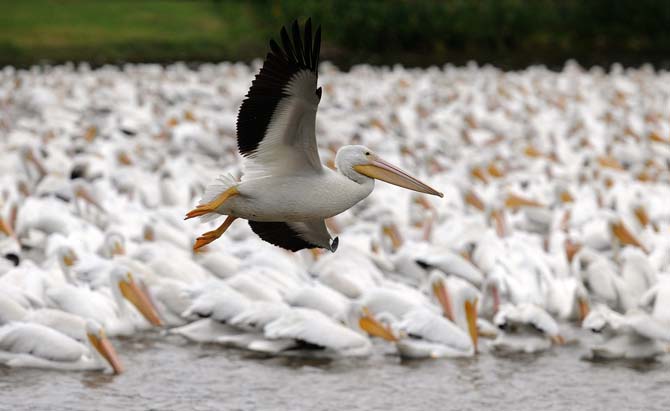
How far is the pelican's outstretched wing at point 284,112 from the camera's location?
467cm

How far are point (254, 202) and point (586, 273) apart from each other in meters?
4.22

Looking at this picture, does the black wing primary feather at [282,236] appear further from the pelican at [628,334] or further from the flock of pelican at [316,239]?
the pelican at [628,334]

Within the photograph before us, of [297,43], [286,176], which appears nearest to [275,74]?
[297,43]

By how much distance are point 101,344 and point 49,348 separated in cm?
27

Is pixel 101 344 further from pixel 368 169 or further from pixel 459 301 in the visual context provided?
pixel 368 169

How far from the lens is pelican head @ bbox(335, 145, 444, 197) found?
513 cm

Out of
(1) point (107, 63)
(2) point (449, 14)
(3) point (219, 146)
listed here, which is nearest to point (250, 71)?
(1) point (107, 63)

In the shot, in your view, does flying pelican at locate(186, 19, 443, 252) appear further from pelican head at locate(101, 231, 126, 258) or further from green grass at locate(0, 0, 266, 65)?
green grass at locate(0, 0, 266, 65)

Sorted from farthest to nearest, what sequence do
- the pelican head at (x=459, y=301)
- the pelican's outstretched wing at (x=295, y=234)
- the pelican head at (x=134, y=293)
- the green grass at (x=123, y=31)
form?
1. the green grass at (x=123, y=31)
2. the pelican head at (x=134, y=293)
3. the pelican head at (x=459, y=301)
4. the pelican's outstretched wing at (x=295, y=234)

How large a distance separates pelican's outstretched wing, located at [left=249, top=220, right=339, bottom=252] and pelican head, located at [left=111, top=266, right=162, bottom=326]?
249 centimetres

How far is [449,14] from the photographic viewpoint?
1075 inches

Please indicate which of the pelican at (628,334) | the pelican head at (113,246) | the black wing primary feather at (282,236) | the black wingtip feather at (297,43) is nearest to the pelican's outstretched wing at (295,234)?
the black wing primary feather at (282,236)

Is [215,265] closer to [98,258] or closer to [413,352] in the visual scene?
[98,258]

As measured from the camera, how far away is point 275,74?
4.73 m
